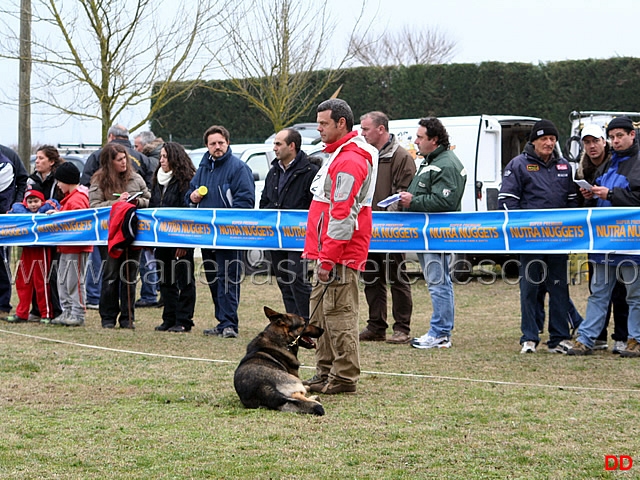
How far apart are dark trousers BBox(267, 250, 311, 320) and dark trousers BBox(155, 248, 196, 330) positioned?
1.06m

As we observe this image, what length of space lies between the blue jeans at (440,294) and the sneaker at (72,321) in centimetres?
408

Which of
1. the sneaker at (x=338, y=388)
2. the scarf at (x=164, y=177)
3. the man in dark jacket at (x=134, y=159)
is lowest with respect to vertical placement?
the sneaker at (x=338, y=388)

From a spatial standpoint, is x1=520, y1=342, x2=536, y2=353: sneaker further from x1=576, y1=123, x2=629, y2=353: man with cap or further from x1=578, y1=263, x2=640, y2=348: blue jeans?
x1=576, y1=123, x2=629, y2=353: man with cap

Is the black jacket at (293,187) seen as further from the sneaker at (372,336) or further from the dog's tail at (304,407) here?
the dog's tail at (304,407)

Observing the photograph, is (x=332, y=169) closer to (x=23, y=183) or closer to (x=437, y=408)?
(x=437, y=408)

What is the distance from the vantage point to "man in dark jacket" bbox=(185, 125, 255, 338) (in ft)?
33.2

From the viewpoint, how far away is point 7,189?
12039mm

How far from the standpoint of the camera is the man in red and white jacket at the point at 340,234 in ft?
22.0

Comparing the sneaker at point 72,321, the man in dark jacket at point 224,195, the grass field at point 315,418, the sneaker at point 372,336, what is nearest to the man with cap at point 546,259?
the grass field at point 315,418

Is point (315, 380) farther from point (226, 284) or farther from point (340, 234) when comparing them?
point (226, 284)

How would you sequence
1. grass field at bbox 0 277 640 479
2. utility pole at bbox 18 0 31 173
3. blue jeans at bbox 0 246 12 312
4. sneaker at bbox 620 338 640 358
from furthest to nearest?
utility pole at bbox 18 0 31 173
blue jeans at bbox 0 246 12 312
sneaker at bbox 620 338 640 358
grass field at bbox 0 277 640 479

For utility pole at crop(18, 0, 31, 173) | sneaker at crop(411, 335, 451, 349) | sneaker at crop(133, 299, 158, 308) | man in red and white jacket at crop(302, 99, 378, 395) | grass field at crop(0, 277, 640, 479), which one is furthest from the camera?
utility pole at crop(18, 0, 31, 173)

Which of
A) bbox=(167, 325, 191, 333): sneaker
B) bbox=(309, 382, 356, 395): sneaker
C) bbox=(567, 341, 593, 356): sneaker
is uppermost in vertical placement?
bbox=(309, 382, 356, 395): sneaker

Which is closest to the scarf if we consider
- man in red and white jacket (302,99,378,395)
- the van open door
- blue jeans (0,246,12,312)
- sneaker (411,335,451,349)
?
blue jeans (0,246,12,312)
